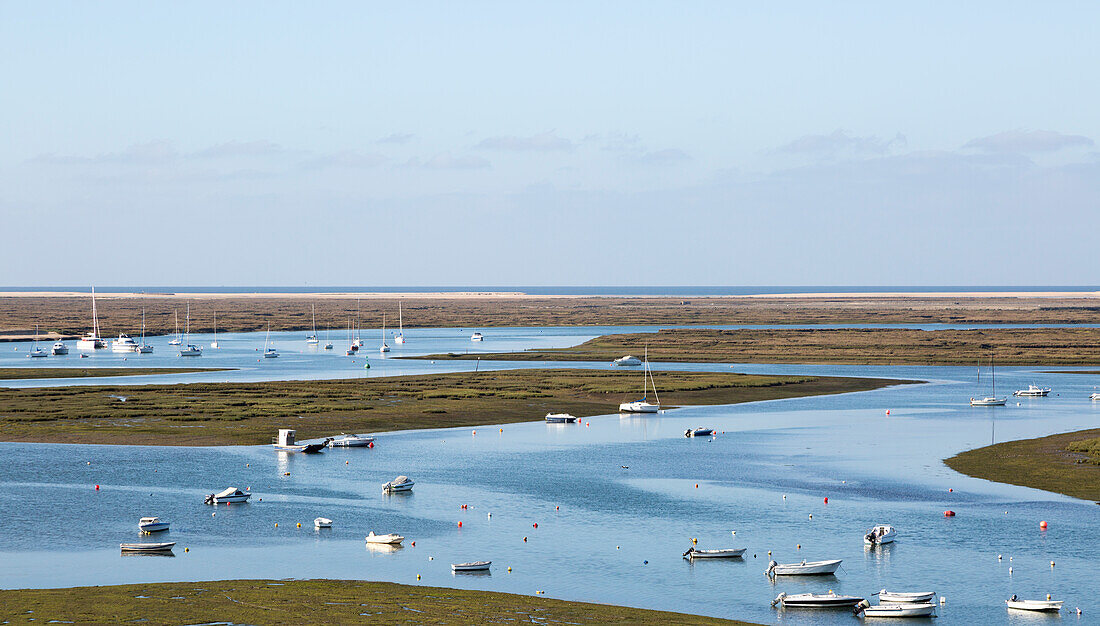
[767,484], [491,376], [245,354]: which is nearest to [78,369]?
[245,354]

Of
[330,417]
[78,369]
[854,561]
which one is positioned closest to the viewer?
[854,561]

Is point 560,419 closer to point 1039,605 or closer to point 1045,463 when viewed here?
point 1045,463

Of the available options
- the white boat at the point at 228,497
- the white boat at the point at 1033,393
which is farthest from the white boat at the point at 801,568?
the white boat at the point at 1033,393

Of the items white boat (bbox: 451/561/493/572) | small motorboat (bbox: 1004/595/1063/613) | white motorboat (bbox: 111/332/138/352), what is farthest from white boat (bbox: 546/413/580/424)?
white motorboat (bbox: 111/332/138/352)

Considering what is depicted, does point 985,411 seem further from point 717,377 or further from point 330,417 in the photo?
point 330,417

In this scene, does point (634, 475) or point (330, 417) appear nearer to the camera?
point (634, 475)

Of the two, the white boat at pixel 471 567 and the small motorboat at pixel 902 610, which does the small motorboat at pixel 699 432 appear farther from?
the small motorboat at pixel 902 610
